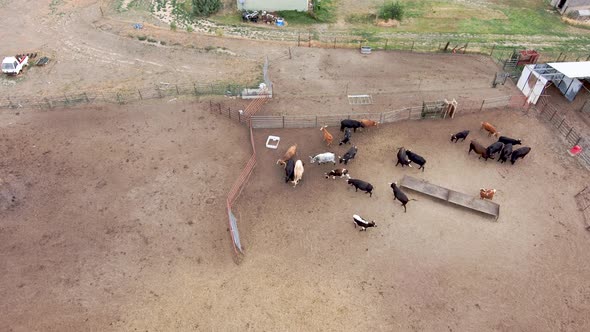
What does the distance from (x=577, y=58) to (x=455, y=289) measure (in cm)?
3065

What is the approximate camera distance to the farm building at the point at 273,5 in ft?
141

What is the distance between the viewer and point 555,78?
29797 millimetres

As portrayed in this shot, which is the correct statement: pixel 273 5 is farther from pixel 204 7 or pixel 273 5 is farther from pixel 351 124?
pixel 351 124

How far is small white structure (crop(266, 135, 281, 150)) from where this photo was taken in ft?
83.8

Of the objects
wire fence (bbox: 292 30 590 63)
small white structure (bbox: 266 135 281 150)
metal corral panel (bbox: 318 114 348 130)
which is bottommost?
small white structure (bbox: 266 135 281 150)

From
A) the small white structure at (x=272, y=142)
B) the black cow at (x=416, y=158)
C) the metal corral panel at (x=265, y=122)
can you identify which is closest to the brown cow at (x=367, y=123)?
the black cow at (x=416, y=158)

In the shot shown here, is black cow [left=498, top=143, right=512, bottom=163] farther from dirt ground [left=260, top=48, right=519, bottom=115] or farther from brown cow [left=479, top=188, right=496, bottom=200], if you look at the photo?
dirt ground [left=260, top=48, right=519, bottom=115]

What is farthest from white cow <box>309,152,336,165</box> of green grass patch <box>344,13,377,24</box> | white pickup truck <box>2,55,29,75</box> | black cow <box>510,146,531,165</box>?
white pickup truck <box>2,55,29,75</box>

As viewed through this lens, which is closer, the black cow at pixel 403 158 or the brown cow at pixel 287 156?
the black cow at pixel 403 158

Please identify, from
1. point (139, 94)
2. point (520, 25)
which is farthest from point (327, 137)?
point (520, 25)

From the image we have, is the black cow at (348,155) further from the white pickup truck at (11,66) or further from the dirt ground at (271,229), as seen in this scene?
the white pickup truck at (11,66)

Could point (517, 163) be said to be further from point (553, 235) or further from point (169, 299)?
point (169, 299)

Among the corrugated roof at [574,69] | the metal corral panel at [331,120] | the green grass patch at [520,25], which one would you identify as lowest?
the metal corral panel at [331,120]

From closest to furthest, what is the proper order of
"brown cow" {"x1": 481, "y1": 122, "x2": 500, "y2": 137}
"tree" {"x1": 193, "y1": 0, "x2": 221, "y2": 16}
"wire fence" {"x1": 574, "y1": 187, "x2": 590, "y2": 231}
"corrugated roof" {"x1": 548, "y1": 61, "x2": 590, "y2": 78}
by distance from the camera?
"wire fence" {"x1": 574, "y1": 187, "x2": 590, "y2": 231}, "brown cow" {"x1": 481, "y1": 122, "x2": 500, "y2": 137}, "corrugated roof" {"x1": 548, "y1": 61, "x2": 590, "y2": 78}, "tree" {"x1": 193, "y1": 0, "x2": 221, "y2": 16}
